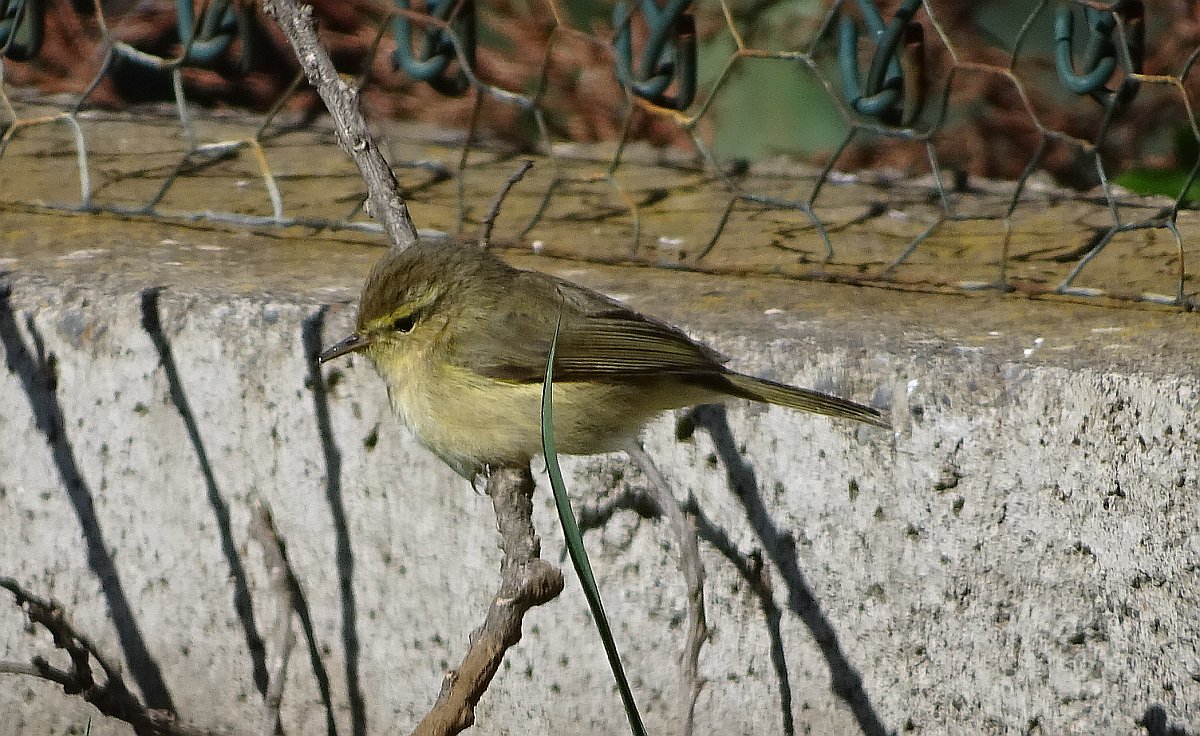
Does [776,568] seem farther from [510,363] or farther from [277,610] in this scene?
[277,610]

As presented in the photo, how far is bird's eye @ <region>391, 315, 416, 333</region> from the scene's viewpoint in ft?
6.01

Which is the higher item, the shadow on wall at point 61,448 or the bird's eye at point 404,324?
the bird's eye at point 404,324

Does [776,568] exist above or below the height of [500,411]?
below

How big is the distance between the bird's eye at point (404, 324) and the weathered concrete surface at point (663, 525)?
11 centimetres

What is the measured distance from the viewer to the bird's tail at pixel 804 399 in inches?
65.6

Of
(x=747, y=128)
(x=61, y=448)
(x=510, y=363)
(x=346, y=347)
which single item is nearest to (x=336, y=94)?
(x=346, y=347)

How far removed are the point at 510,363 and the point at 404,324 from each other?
16cm

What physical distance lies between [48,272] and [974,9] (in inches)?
94.0

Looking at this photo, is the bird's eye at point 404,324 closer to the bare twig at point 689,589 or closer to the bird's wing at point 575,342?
the bird's wing at point 575,342

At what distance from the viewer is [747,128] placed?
2.73 m

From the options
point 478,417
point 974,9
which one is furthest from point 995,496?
point 974,9

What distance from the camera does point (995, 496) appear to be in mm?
1686

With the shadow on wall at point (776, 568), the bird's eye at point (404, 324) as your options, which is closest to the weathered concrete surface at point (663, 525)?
the shadow on wall at point (776, 568)

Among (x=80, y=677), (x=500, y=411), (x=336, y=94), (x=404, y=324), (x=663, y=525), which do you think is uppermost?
(x=336, y=94)
